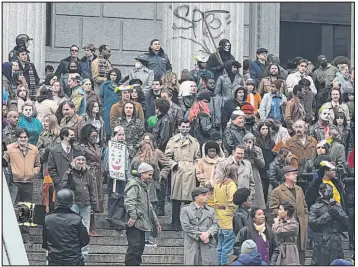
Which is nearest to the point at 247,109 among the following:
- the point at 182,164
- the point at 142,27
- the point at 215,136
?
the point at 215,136

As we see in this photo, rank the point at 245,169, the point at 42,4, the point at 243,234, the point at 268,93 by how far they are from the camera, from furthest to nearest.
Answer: the point at 42,4, the point at 268,93, the point at 245,169, the point at 243,234

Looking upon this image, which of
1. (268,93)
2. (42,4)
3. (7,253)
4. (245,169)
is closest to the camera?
(7,253)

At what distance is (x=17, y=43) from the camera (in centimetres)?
2967

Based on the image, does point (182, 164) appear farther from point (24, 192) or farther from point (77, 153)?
point (24, 192)

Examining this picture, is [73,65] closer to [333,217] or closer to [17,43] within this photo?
[17,43]

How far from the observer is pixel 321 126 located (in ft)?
89.7

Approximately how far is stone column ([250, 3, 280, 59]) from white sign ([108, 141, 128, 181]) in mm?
13233

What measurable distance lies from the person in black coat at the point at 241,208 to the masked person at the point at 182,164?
1.28 metres

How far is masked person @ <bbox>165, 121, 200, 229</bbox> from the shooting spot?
80.6 ft

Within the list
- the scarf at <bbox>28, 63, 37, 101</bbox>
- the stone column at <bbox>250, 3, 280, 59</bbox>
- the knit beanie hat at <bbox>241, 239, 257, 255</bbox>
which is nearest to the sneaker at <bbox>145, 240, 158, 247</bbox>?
the knit beanie hat at <bbox>241, 239, 257, 255</bbox>

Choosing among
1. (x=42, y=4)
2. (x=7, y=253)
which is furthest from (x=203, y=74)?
(x=7, y=253)

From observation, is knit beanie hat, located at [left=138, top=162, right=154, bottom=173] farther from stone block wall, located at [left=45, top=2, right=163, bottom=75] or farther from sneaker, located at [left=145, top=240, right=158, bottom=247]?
stone block wall, located at [left=45, top=2, right=163, bottom=75]

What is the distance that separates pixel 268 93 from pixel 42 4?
20.7 ft

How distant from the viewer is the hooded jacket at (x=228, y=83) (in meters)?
28.4
